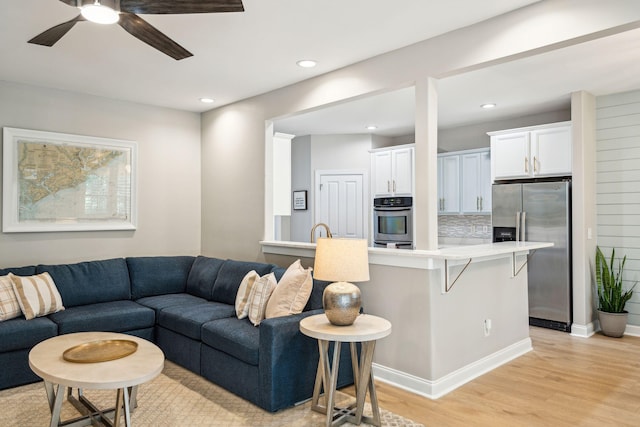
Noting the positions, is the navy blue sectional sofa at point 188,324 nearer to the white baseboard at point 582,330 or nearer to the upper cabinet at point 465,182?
the white baseboard at point 582,330

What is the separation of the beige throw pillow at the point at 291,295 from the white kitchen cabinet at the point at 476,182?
3522 mm

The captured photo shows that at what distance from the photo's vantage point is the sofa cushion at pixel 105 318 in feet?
11.4

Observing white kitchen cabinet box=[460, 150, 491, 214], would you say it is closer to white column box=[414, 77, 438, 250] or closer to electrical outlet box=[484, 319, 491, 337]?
electrical outlet box=[484, 319, 491, 337]

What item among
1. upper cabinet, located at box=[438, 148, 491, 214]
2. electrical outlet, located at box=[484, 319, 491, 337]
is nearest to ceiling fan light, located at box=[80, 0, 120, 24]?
electrical outlet, located at box=[484, 319, 491, 337]

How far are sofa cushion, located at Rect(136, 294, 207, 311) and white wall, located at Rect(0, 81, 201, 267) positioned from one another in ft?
2.57

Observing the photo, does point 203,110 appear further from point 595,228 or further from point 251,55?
point 595,228

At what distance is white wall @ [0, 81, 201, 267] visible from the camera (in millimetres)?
4180

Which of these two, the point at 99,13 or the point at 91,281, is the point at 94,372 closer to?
the point at 99,13

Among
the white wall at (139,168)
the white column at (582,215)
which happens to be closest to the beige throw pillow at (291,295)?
the white wall at (139,168)

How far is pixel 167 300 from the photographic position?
419cm

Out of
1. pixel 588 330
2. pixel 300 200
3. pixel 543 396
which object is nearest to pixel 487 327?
pixel 543 396

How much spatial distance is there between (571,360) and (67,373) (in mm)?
3863

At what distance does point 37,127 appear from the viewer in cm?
424

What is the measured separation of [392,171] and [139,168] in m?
3.48
